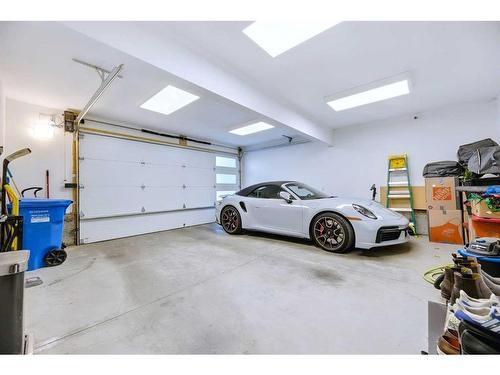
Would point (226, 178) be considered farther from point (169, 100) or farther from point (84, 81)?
point (84, 81)

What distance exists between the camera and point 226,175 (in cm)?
709

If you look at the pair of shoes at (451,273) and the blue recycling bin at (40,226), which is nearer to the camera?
the pair of shoes at (451,273)

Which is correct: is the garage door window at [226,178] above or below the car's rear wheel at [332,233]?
above

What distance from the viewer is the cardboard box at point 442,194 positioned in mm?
3561

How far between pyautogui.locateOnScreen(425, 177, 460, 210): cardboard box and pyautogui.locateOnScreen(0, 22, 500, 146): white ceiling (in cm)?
147

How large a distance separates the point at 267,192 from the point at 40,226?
11.0 feet

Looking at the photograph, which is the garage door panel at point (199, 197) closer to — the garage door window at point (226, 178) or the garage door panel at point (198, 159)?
the garage door window at point (226, 178)

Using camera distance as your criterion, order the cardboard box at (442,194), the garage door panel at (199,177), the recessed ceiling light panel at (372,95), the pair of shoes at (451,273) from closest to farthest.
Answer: the pair of shoes at (451,273) < the recessed ceiling light panel at (372,95) < the cardboard box at (442,194) < the garage door panel at (199,177)

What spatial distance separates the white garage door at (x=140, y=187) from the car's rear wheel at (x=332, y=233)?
12.1 ft

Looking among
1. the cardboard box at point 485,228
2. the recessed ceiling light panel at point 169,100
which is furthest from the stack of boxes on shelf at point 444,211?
the recessed ceiling light panel at point 169,100

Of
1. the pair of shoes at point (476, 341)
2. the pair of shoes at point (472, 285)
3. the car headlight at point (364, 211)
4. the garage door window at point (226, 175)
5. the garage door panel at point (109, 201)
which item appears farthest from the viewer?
the garage door window at point (226, 175)

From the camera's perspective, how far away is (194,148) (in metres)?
6.04

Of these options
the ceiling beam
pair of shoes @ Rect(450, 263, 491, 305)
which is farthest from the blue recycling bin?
pair of shoes @ Rect(450, 263, 491, 305)
